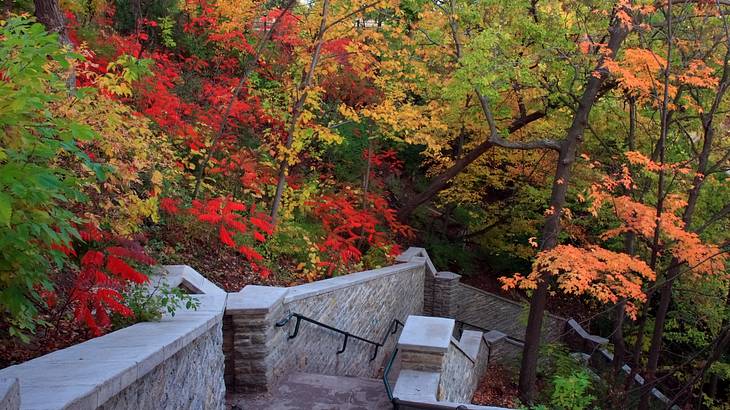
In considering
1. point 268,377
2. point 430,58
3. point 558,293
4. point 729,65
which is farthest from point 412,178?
point 268,377

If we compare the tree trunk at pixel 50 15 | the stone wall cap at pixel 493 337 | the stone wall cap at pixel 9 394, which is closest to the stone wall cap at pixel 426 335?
the stone wall cap at pixel 9 394

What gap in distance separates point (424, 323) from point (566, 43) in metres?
7.10

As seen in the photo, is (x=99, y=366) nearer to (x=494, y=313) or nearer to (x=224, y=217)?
(x=224, y=217)

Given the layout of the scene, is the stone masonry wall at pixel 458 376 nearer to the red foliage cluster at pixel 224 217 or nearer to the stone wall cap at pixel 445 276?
the red foliage cluster at pixel 224 217

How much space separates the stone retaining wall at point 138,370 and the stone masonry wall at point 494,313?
1225 cm

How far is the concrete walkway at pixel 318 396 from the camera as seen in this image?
236 inches

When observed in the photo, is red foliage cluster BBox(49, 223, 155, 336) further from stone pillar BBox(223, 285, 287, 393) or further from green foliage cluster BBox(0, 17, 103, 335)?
stone pillar BBox(223, 285, 287, 393)

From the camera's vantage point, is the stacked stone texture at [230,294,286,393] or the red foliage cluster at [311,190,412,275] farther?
the red foliage cluster at [311,190,412,275]

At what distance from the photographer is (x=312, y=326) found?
7598mm

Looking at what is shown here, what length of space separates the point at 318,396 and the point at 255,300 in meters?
1.30

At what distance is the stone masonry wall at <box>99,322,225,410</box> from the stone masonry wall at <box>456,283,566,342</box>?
11916 mm

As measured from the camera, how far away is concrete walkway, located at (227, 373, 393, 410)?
19.6 feet

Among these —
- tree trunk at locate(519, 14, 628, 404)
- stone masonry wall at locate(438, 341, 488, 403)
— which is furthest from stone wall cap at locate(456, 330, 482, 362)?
tree trunk at locate(519, 14, 628, 404)

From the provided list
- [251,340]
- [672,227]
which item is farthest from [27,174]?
[672,227]
